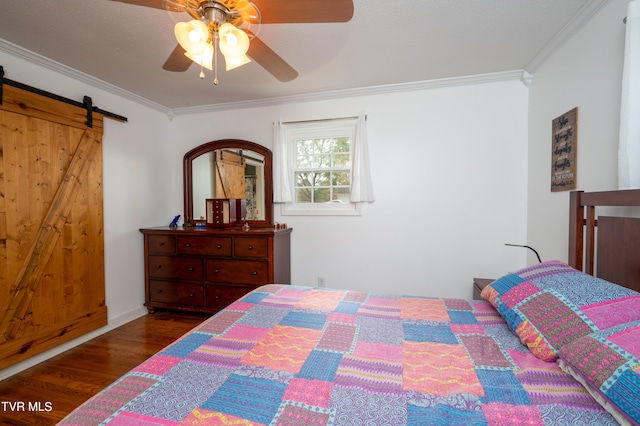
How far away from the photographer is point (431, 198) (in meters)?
2.85

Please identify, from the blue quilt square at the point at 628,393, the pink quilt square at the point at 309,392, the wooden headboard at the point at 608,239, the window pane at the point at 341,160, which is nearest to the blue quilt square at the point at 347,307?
the pink quilt square at the point at 309,392

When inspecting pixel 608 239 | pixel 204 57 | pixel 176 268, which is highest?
pixel 204 57

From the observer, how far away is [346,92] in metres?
2.97

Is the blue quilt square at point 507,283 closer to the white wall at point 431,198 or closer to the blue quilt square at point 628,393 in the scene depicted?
the blue quilt square at point 628,393

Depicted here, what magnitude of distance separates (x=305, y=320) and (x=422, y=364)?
0.58 m

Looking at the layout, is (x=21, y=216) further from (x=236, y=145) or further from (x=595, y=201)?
(x=595, y=201)

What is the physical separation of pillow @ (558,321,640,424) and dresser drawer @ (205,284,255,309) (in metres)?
2.51

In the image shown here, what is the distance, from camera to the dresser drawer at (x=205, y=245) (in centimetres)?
290

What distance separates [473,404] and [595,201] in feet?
4.46

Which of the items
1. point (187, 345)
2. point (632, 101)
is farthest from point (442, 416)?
point (632, 101)

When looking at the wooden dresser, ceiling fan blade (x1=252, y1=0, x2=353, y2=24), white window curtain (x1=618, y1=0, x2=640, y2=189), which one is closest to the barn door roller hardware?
the wooden dresser

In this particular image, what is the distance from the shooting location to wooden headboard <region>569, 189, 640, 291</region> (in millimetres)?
1271

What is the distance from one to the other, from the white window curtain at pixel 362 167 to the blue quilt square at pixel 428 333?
5.78 ft

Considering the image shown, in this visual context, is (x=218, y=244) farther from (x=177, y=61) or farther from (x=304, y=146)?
Answer: (x=177, y=61)
